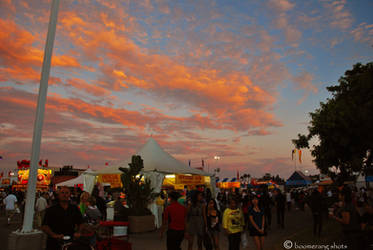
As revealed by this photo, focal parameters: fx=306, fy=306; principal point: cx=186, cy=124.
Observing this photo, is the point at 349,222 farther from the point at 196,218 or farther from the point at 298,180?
the point at 298,180

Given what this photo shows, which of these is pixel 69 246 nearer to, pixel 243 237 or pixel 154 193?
pixel 243 237

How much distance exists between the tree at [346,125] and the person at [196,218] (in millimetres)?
13666

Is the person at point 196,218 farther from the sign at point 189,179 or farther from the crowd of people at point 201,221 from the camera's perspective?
the sign at point 189,179

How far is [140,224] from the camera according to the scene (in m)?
13.9

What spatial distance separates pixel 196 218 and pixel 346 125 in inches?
575

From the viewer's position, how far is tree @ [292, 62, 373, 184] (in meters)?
18.3

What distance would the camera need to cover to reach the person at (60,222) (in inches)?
192

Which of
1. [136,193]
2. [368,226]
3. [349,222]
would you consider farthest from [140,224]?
[349,222]

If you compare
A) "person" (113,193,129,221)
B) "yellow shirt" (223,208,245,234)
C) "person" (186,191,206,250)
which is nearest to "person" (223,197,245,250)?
"yellow shirt" (223,208,245,234)

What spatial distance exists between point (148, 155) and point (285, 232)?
9176 mm

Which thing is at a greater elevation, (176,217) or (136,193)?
(176,217)

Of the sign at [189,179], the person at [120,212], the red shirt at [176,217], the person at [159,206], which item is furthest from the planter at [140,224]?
the red shirt at [176,217]

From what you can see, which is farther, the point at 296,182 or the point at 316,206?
the point at 296,182

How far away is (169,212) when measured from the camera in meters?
6.63
